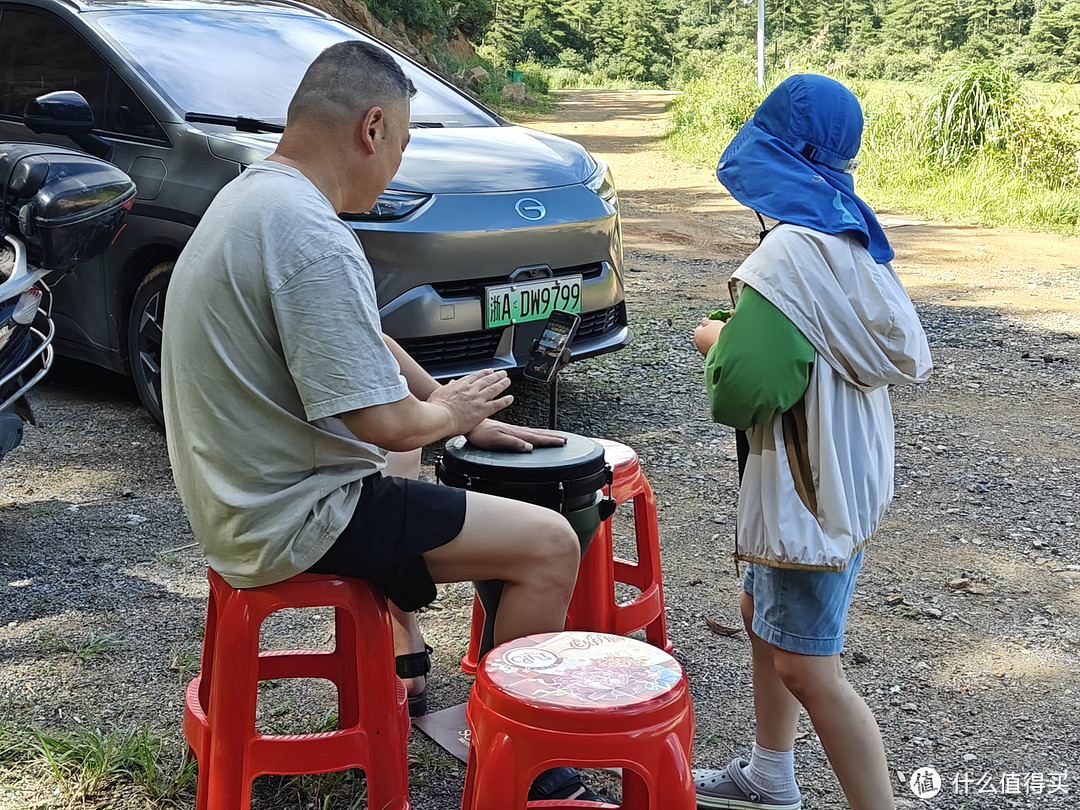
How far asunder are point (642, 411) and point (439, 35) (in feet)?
95.8

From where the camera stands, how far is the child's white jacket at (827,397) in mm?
2203

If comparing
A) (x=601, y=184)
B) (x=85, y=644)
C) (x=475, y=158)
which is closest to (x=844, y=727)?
(x=85, y=644)

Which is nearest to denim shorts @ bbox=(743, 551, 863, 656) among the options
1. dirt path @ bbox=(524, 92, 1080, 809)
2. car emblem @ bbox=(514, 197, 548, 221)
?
dirt path @ bbox=(524, 92, 1080, 809)

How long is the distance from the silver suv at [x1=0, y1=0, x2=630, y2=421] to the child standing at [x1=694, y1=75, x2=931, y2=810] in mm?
2194

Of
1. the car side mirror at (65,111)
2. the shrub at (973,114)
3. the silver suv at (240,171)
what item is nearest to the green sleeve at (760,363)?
the silver suv at (240,171)

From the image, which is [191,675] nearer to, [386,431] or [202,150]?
[386,431]

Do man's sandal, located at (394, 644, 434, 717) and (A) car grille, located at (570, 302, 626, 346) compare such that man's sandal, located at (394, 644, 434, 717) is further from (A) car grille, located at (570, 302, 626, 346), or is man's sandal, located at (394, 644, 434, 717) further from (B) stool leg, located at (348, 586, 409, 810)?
(A) car grille, located at (570, 302, 626, 346)

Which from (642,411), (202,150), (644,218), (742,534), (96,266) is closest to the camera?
(742,534)

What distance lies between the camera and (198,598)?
11.9 feet

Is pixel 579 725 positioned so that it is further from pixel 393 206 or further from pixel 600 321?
pixel 600 321

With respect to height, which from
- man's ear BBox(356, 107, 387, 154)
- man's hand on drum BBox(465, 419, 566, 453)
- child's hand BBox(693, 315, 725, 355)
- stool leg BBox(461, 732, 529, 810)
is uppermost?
man's ear BBox(356, 107, 387, 154)

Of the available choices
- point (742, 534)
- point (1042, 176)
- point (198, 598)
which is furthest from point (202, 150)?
point (1042, 176)

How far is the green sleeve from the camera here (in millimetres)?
2186

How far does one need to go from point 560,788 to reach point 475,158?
306 centimetres
